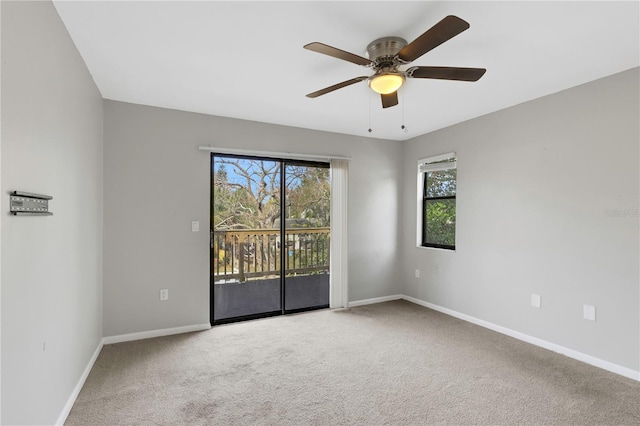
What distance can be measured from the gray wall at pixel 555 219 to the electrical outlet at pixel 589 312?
1.5 inches

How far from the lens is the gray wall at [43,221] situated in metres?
1.30

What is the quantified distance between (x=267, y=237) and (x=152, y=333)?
1719mm

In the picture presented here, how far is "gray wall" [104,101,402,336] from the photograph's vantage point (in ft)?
10.4

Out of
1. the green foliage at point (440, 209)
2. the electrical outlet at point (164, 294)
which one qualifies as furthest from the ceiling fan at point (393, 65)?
the electrical outlet at point (164, 294)

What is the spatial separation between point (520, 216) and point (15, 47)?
3.94 meters

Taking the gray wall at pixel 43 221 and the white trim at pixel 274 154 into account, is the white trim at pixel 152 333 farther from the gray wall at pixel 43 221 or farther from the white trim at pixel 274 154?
the white trim at pixel 274 154

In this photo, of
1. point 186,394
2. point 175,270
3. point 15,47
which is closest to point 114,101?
point 175,270

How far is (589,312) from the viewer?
2.74 m

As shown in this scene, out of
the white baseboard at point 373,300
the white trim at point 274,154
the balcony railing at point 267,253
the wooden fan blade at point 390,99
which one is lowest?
the white baseboard at point 373,300

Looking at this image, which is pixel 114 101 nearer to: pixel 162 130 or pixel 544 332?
pixel 162 130

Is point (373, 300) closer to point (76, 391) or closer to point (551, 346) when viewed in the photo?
point (551, 346)

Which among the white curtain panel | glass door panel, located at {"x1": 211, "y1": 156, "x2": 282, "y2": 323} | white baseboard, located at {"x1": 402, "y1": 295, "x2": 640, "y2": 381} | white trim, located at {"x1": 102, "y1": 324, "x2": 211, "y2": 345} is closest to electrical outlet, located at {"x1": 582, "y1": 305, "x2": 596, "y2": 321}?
white baseboard, located at {"x1": 402, "y1": 295, "x2": 640, "y2": 381}

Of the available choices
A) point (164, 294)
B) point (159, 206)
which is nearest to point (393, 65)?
point (159, 206)

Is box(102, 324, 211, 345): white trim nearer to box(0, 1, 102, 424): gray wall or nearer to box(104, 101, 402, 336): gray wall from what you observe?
box(104, 101, 402, 336): gray wall
